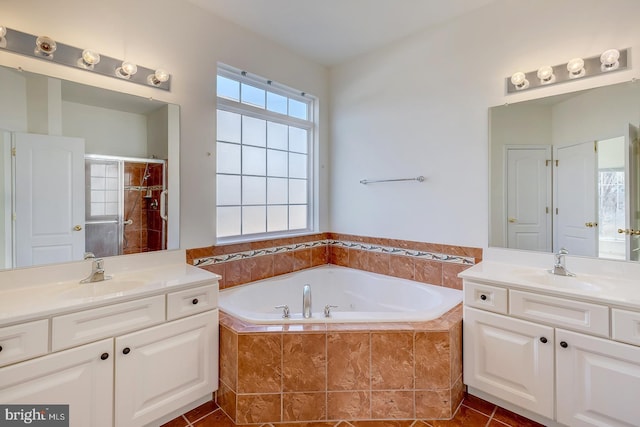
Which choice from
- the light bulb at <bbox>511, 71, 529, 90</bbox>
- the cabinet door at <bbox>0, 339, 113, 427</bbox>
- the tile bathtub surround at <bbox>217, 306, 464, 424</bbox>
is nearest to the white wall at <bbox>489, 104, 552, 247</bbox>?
the light bulb at <bbox>511, 71, 529, 90</bbox>

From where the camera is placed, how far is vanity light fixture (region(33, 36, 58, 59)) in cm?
157

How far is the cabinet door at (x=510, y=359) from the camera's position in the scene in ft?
5.12

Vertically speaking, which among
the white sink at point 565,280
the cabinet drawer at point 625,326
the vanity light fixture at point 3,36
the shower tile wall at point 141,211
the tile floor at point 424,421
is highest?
the vanity light fixture at point 3,36

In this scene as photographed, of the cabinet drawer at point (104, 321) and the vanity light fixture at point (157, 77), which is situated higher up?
the vanity light fixture at point (157, 77)

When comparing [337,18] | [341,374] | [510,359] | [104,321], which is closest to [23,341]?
[104,321]

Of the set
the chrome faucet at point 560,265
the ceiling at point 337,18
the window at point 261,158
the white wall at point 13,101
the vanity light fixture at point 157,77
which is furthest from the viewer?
the window at point 261,158

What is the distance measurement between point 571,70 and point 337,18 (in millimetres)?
1612

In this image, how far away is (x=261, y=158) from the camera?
277 centimetres

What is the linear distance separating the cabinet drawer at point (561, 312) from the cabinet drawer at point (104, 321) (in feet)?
6.32

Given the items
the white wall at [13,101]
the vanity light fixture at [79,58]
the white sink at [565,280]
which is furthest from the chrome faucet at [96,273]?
the white sink at [565,280]

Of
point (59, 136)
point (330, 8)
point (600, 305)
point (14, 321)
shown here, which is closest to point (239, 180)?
point (59, 136)

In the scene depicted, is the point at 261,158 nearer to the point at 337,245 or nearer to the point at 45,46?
the point at 337,245

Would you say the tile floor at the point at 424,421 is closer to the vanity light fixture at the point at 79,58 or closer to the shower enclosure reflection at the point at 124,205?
the shower enclosure reflection at the point at 124,205

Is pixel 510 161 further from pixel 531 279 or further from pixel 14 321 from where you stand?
pixel 14 321
